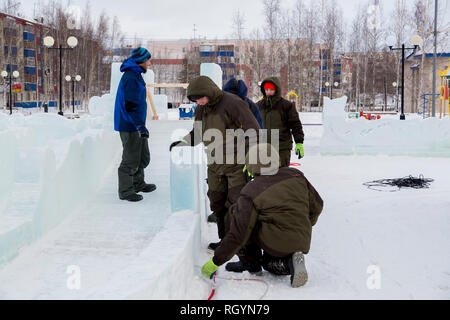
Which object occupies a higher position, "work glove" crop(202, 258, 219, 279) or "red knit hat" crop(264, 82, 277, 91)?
"red knit hat" crop(264, 82, 277, 91)

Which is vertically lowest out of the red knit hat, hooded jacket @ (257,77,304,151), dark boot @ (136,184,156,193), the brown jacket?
dark boot @ (136,184,156,193)

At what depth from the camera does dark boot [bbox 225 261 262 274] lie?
10.7ft

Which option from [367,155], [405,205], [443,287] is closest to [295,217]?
[443,287]

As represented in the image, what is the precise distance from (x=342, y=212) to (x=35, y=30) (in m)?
47.6

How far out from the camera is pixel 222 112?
345cm

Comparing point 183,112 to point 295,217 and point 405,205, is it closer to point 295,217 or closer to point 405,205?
point 405,205

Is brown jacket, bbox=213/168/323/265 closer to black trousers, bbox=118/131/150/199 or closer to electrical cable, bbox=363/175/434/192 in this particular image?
black trousers, bbox=118/131/150/199

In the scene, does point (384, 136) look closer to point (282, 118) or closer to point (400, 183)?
point (400, 183)

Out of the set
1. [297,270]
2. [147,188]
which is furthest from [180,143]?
[147,188]

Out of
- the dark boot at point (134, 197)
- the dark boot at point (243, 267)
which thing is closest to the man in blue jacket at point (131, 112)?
the dark boot at point (134, 197)

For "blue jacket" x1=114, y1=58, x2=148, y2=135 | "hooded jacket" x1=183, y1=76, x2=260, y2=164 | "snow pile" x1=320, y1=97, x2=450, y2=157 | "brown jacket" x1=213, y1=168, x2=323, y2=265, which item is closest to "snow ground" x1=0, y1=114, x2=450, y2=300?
"brown jacket" x1=213, y1=168, x2=323, y2=265

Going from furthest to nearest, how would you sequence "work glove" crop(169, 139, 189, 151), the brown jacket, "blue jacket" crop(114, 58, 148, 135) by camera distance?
"blue jacket" crop(114, 58, 148, 135)
"work glove" crop(169, 139, 189, 151)
the brown jacket

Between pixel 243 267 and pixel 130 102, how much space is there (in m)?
2.30

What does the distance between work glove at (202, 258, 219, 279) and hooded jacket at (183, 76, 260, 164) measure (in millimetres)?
842
